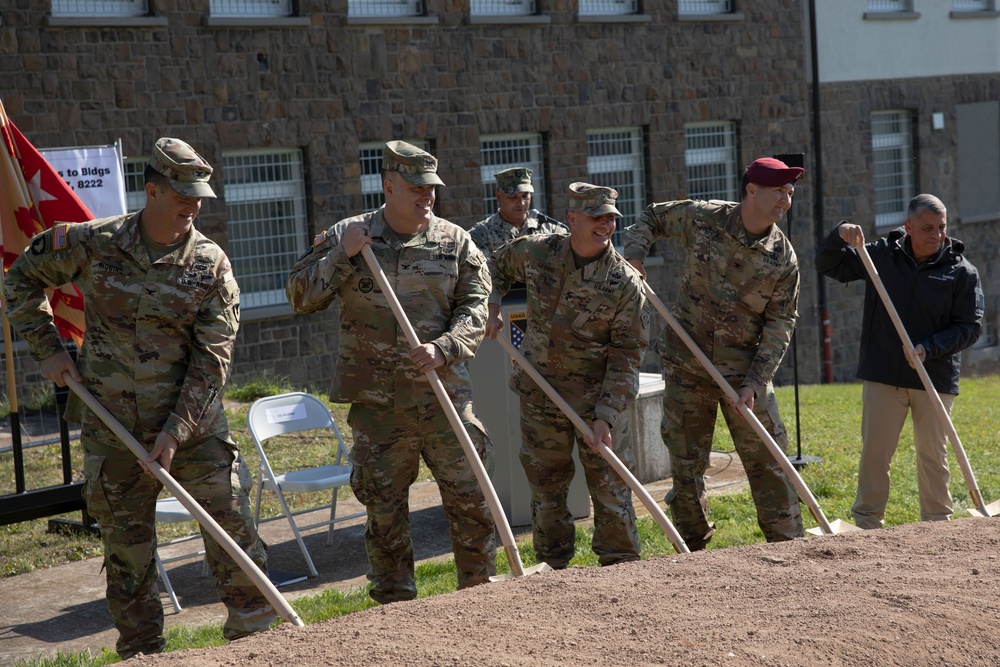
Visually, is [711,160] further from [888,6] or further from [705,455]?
[705,455]

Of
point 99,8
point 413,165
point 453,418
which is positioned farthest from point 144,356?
point 99,8

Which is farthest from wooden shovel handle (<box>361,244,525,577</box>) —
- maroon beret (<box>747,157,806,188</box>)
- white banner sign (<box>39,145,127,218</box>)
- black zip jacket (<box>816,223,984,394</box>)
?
white banner sign (<box>39,145,127,218</box>)

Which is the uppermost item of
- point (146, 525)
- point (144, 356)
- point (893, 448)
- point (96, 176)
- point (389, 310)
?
point (96, 176)

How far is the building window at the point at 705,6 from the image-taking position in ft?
55.8

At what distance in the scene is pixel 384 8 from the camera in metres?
14.0

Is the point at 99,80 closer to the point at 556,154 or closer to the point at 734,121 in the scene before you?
the point at 556,154

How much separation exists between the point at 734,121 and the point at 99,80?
9.48 m

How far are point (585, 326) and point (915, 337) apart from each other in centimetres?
215

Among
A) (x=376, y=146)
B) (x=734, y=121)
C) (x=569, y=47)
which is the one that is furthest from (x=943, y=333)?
(x=734, y=121)

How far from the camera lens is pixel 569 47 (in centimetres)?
1551

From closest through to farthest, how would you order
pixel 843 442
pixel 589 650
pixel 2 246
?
pixel 589 650
pixel 2 246
pixel 843 442

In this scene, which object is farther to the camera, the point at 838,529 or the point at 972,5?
the point at 972,5

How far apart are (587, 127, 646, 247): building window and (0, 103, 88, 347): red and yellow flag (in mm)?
9989

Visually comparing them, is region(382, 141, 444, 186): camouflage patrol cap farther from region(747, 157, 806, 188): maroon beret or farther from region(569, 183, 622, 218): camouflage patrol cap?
region(747, 157, 806, 188): maroon beret
